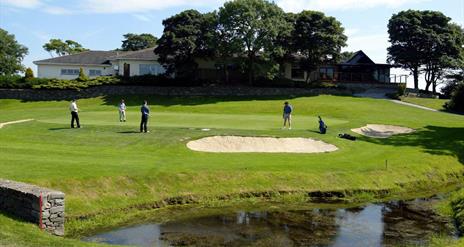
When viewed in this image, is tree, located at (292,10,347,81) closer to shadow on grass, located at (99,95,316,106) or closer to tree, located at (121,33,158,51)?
shadow on grass, located at (99,95,316,106)

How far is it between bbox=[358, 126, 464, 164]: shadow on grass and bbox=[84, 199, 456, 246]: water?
42.2ft

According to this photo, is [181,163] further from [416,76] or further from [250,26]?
[416,76]

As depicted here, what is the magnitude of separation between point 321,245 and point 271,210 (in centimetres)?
484

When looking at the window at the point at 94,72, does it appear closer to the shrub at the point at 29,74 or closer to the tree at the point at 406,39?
the shrub at the point at 29,74

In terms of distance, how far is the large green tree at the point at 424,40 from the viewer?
3000 inches

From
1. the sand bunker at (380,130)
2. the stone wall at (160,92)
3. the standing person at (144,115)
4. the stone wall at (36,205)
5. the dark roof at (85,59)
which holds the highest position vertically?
the dark roof at (85,59)

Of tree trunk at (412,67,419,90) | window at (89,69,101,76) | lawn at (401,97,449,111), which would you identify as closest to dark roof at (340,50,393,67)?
tree trunk at (412,67,419,90)

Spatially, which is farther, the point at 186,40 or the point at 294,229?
the point at 186,40

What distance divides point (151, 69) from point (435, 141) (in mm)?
47236

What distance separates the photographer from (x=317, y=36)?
7100cm

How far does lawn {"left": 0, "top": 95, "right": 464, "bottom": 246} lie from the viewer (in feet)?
66.0

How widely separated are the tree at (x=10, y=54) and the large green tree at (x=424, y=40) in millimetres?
74150

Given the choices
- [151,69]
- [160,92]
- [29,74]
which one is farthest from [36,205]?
[151,69]

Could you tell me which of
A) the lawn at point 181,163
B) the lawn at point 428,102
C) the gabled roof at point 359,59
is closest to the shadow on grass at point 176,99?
the lawn at point 428,102
